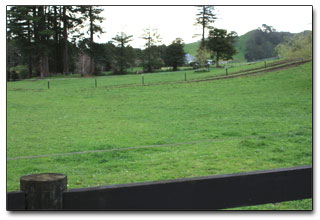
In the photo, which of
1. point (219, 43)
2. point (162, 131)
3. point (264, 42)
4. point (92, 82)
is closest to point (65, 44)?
point (92, 82)

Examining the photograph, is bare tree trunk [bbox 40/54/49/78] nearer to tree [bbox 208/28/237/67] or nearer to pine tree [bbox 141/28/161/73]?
pine tree [bbox 141/28/161/73]

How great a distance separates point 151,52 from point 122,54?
4.83 metres

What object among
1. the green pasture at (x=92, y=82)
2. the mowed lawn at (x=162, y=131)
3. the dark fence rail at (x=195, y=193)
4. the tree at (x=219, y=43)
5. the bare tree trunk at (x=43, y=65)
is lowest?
the mowed lawn at (x=162, y=131)

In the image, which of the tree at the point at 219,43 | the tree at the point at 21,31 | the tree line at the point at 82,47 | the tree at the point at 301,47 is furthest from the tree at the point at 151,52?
the tree at the point at 301,47

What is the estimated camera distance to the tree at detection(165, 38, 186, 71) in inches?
2302

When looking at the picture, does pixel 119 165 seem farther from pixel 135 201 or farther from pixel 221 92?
pixel 221 92

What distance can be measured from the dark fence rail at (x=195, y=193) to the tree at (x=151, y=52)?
52758mm

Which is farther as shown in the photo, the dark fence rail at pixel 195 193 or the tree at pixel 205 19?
the tree at pixel 205 19

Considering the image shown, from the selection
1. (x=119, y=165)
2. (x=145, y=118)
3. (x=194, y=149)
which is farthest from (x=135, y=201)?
(x=145, y=118)

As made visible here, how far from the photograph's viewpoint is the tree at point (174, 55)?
5847 centimetres

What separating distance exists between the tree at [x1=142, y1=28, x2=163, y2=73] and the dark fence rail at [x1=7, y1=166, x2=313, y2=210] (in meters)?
52.8

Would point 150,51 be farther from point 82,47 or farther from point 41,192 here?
point 41,192

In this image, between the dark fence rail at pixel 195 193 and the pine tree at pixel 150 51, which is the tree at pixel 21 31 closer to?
the pine tree at pixel 150 51

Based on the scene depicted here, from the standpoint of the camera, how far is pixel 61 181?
2.21 metres
